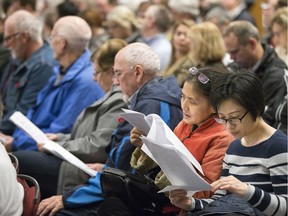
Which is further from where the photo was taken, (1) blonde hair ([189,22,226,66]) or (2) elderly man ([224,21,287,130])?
(1) blonde hair ([189,22,226,66])

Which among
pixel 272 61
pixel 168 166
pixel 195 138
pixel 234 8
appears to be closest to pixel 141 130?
pixel 195 138

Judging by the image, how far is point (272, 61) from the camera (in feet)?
18.7

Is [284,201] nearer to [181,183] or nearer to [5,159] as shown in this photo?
[181,183]

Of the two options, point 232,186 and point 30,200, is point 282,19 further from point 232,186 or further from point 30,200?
point 232,186

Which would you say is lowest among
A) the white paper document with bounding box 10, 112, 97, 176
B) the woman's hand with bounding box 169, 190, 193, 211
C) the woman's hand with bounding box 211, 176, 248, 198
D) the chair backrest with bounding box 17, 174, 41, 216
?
the white paper document with bounding box 10, 112, 97, 176

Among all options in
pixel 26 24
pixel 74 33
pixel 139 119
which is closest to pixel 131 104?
pixel 139 119

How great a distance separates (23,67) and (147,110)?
2.63 meters

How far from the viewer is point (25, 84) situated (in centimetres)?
662

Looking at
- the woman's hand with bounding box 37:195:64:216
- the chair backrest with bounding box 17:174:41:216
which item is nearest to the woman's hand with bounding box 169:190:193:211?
the chair backrest with bounding box 17:174:41:216

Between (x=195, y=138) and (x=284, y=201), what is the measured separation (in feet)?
2.23

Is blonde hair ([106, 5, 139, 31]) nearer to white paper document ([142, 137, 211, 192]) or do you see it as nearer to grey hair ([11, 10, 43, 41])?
grey hair ([11, 10, 43, 41])

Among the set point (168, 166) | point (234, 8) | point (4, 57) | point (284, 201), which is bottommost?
point (234, 8)

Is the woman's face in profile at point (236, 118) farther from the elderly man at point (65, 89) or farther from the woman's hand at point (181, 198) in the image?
the elderly man at point (65, 89)

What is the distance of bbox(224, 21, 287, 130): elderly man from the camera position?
5488 millimetres
